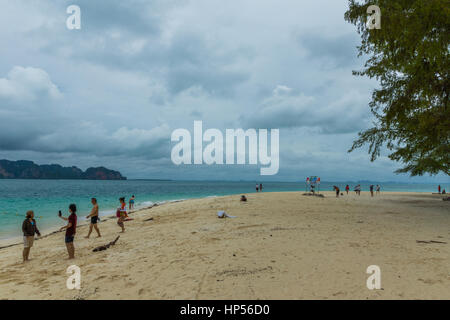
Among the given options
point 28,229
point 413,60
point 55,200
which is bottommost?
point 55,200

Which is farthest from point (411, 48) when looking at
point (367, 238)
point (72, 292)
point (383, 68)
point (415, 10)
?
point (72, 292)

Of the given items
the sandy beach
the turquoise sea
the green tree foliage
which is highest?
the green tree foliage

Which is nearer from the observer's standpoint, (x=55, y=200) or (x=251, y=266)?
(x=251, y=266)

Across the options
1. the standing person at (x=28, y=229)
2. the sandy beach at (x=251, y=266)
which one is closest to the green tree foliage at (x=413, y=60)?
the sandy beach at (x=251, y=266)

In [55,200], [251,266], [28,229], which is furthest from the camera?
[55,200]

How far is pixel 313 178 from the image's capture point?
37406 mm

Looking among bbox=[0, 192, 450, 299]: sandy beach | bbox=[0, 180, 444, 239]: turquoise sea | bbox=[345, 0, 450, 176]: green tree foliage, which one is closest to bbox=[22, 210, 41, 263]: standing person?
bbox=[0, 192, 450, 299]: sandy beach

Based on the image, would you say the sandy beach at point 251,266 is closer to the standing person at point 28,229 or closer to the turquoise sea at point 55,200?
the standing person at point 28,229

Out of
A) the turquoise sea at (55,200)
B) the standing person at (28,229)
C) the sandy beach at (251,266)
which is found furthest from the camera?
the turquoise sea at (55,200)

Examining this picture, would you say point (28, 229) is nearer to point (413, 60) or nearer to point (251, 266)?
point (251, 266)

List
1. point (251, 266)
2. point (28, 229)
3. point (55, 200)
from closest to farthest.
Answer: point (251, 266)
point (28, 229)
point (55, 200)

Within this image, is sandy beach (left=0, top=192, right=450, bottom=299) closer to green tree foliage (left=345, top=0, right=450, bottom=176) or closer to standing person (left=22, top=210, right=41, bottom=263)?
standing person (left=22, top=210, right=41, bottom=263)

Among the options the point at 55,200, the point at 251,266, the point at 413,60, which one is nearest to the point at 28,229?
the point at 251,266
